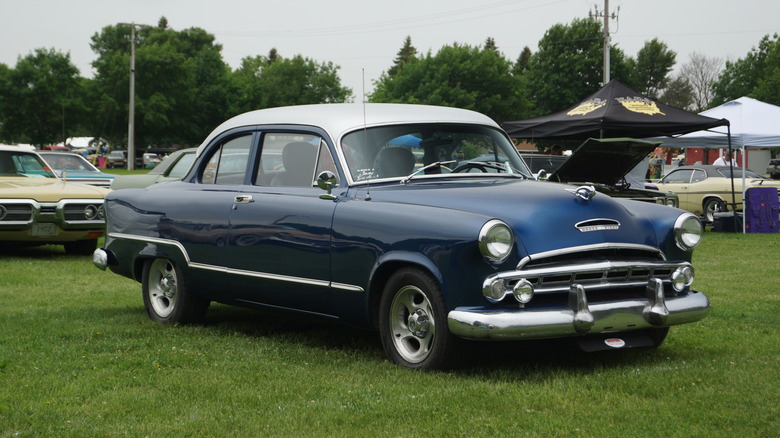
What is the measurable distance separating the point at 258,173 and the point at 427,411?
278 centimetres

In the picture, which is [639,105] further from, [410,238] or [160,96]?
[160,96]

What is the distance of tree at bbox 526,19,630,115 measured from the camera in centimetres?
6688

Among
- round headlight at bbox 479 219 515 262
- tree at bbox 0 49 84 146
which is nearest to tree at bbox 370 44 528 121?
tree at bbox 0 49 84 146

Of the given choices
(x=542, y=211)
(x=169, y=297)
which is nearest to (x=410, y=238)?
(x=542, y=211)

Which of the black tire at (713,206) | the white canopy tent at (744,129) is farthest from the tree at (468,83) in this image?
the white canopy tent at (744,129)

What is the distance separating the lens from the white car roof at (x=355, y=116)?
645cm

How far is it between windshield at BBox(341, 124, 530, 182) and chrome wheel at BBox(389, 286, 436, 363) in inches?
37.3

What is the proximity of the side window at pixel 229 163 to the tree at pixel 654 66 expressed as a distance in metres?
86.6

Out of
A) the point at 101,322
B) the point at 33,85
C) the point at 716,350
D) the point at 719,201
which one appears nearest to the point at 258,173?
the point at 101,322

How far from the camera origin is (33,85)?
73188mm

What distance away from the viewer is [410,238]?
5.48 m

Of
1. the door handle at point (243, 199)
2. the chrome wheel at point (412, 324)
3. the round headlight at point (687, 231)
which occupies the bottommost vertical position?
the chrome wheel at point (412, 324)

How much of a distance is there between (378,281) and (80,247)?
9100mm

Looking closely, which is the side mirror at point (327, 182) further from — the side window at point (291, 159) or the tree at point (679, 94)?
the tree at point (679, 94)
